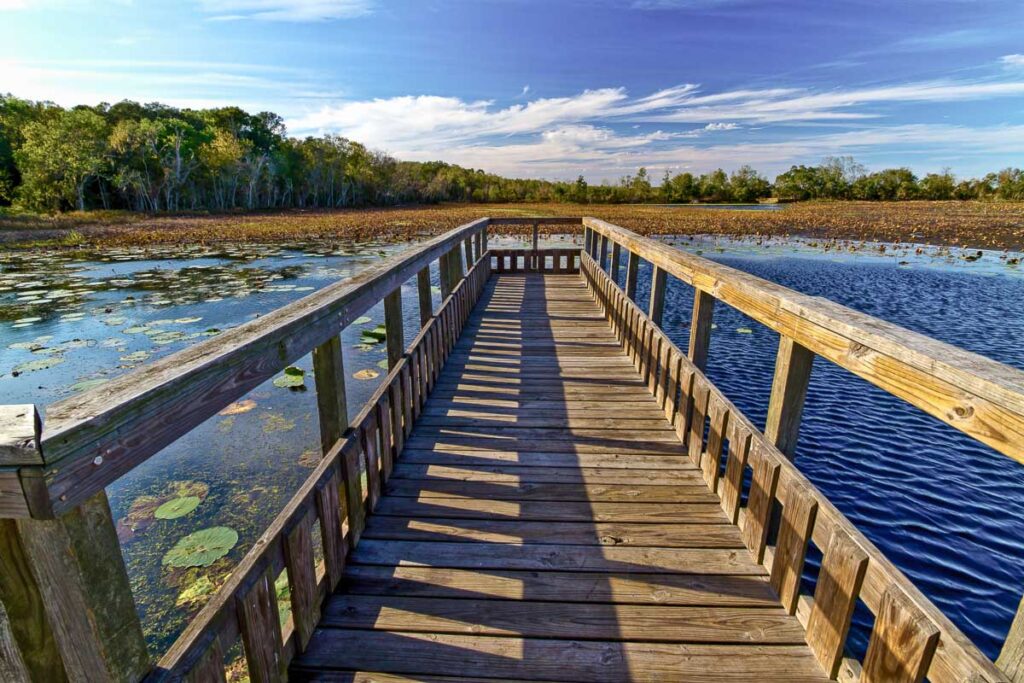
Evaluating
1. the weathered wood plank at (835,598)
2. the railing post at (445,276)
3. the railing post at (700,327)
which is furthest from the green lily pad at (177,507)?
the weathered wood plank at (835,598)

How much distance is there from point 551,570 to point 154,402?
64.6 inches

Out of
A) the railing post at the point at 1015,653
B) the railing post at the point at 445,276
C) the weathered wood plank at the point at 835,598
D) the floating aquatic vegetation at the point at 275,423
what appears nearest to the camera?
the railing post at the point at 1015,653

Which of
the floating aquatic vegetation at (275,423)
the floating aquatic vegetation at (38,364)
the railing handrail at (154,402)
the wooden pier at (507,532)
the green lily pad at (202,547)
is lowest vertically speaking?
the green lily pad at (202,547)

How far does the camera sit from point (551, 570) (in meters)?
2.08

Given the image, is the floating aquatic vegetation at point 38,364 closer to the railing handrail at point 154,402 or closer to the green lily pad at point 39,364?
the green lily pad at point 39,364

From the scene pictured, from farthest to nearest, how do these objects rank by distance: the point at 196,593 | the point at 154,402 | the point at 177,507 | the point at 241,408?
1. the point at 241,408
2. the point at 177,507
3. the point at 196,593
4. the point at 154,402

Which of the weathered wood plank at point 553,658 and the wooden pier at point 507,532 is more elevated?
the wooden pier at point 507,532

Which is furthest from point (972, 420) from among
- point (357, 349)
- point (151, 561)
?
point (357, 349)

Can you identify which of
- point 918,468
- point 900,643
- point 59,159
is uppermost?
point 59,159

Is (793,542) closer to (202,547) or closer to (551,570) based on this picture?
(551,570)

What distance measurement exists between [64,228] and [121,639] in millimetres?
37892

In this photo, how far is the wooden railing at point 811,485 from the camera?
1087 millimetres

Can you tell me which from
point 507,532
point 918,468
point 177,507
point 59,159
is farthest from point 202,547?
point 59,159

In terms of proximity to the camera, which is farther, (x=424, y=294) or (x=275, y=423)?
(x=275, y=423)
